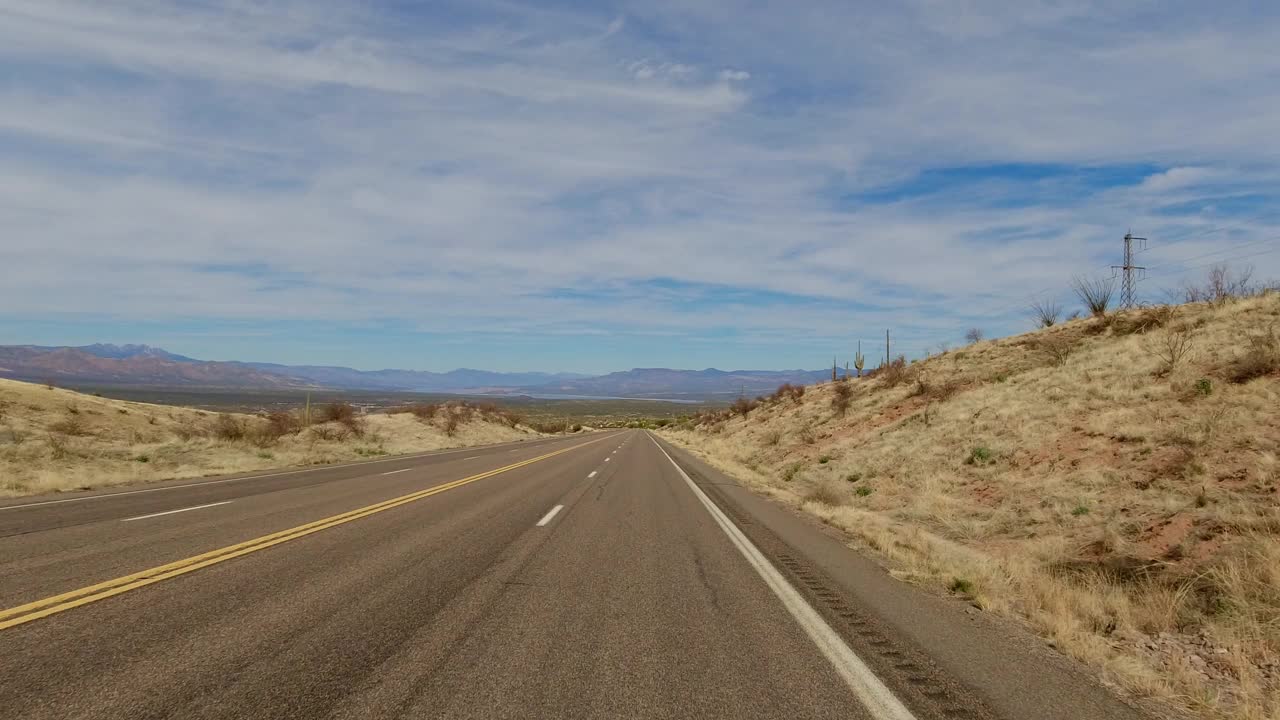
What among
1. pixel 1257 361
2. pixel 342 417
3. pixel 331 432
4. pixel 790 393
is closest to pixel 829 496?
pixel 1257 361

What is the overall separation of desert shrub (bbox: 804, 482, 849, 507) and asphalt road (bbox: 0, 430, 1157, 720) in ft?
20.2

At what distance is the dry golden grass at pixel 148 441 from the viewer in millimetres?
18438

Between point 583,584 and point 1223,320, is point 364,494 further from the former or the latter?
point 1223,320

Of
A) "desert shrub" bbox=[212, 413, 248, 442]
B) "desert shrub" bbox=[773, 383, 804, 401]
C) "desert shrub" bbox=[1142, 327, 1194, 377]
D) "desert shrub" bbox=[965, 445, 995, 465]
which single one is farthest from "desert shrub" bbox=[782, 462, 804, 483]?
"desert shrub" bbox=[212, 413, 248, 442]

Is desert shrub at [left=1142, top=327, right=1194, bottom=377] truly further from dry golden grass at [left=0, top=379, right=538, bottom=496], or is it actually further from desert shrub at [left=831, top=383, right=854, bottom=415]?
dry golden grass at [left=0, top=379, right=538, bottom=496]

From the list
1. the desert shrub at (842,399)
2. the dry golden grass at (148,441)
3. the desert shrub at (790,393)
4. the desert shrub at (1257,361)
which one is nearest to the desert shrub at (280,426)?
the dry golden grass at (148,441)

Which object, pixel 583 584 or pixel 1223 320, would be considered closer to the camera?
pixel 583 584

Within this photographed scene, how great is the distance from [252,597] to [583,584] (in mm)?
2994

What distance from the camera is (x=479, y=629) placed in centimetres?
521

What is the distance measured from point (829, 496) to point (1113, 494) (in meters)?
6.34

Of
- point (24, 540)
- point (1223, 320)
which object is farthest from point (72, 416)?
point (1223, 320)

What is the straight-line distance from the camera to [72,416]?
32562mm

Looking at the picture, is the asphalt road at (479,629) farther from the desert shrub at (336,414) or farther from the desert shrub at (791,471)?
the desert shrub at (336,414)

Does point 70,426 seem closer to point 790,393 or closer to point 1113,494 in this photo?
point 1113,494
